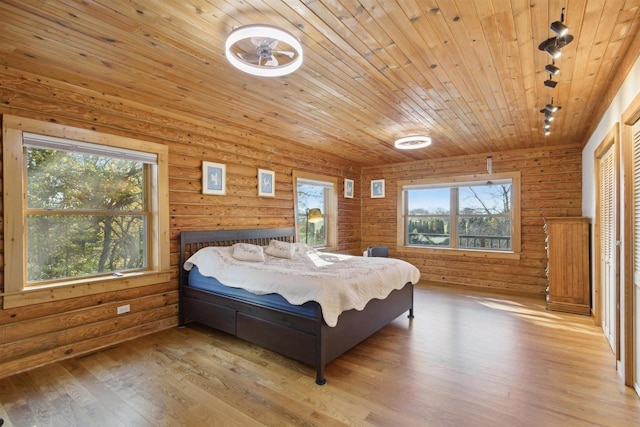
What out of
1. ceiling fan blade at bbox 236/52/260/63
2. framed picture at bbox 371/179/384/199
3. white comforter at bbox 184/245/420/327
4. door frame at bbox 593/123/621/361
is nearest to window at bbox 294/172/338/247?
framed picture at bbox 371/179/384/199

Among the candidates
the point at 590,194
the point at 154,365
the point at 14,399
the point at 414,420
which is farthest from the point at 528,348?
the point at 14,399

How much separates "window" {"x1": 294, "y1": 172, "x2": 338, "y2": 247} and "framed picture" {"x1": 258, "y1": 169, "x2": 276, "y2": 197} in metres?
0.55

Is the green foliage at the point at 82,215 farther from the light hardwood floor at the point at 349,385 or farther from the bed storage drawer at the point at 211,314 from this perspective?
the light hardwood floor at the point at 349,385

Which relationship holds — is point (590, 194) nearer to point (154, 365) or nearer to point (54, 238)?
point (154, 365)

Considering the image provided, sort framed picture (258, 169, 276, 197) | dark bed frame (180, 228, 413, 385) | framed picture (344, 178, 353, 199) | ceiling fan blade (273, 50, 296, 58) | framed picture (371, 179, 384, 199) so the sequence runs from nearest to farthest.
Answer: ceiling fan blade (273, 50, 296, 58) < dark bed frame (180, 228, 413, 385) < framed picture (258, 169, 276, 197) < framed picture (344, 178, 353, 199) < framed picture (371, 179, 384, 199)

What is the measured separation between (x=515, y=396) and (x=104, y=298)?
Answer: 3871 millimetres

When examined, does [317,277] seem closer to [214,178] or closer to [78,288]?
[214,178]

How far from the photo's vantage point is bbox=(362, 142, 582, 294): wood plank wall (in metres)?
5.30

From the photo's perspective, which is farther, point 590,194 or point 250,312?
point 590,194

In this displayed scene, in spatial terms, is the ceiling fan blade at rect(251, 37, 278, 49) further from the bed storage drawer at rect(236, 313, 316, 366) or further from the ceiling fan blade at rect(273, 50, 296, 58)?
the bed storage drawer at rect(236, 313, 316, 366)

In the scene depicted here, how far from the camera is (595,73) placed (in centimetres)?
272

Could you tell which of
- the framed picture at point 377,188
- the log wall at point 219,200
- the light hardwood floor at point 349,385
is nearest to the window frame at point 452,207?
the log wall at point 219,200

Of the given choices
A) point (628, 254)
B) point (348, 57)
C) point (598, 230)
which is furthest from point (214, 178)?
point (598, 230)

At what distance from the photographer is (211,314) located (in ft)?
11.6
